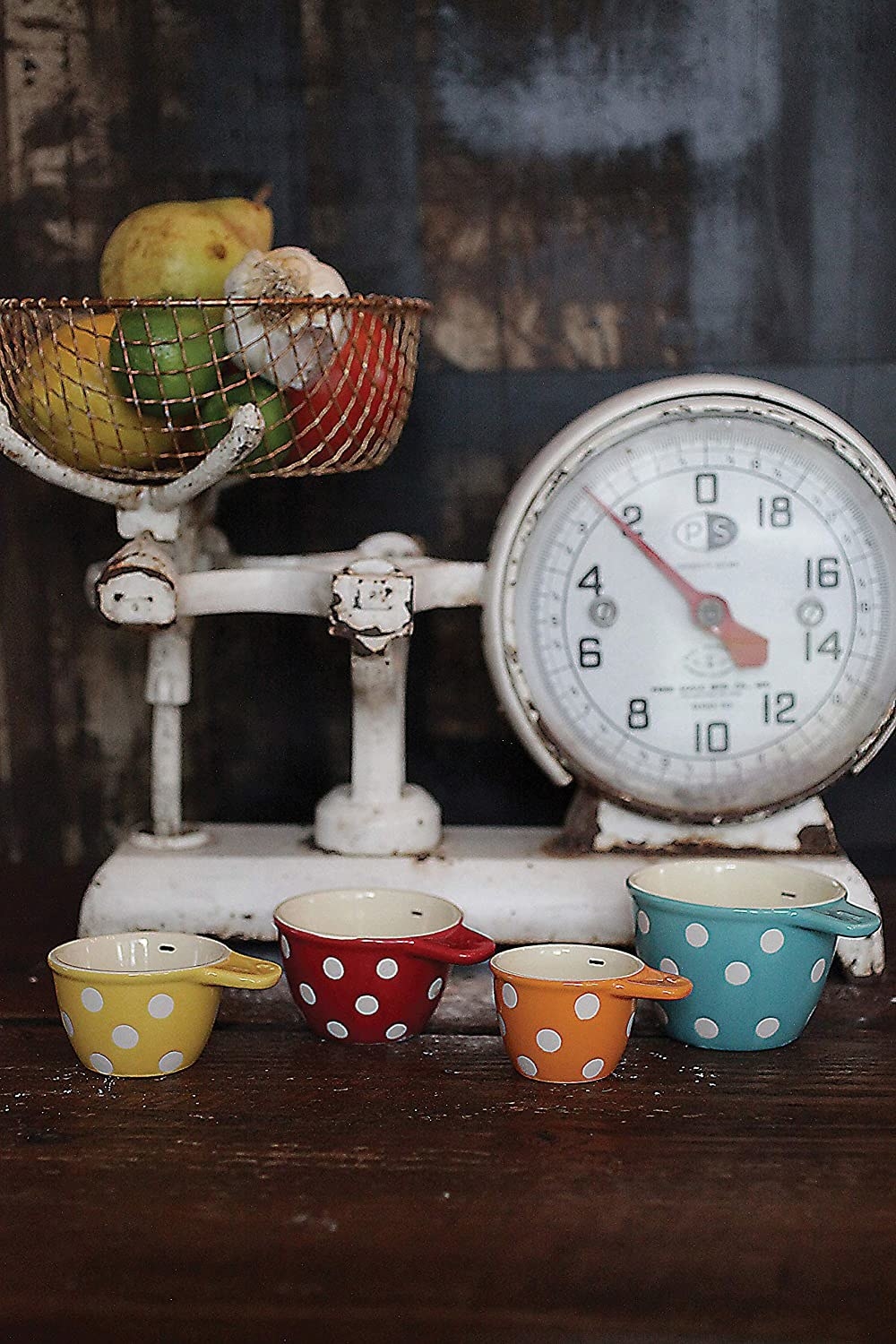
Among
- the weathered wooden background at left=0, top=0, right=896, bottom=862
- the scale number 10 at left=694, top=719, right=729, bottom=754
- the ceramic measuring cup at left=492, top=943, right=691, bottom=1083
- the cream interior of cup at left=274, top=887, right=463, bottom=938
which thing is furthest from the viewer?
the weathered wooden background at left=0, top=0, right=896, bottom=862

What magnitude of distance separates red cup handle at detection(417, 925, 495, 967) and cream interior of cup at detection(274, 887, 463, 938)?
0.04 m

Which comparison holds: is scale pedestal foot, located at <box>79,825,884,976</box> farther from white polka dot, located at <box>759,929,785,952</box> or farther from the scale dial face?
white polka dot, located at <box>759,929,785,952</box>

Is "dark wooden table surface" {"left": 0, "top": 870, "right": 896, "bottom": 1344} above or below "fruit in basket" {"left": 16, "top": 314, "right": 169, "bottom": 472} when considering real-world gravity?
below

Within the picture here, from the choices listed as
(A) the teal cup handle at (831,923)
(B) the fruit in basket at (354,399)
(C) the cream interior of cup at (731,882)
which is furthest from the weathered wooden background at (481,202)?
(A) the teal cup handle at (831,923)

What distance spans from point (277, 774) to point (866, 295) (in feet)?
2.22

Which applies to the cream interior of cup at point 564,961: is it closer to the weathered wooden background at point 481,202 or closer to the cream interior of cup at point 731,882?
the cream interior of cup at point 731,882

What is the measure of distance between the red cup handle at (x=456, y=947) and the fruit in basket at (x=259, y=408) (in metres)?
0.37

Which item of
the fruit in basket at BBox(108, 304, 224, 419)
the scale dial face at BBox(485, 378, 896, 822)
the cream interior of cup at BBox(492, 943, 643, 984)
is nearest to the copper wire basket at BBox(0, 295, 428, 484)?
A: the fruit in basket at BBox(108, 304, 224, 419)

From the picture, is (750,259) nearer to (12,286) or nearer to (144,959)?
(12,286)

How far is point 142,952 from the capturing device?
3.21 feet

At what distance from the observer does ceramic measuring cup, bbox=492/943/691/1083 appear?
884 mm

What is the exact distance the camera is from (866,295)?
4.42 ft

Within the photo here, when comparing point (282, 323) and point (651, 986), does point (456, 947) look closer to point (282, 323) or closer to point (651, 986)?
point (651, 986)

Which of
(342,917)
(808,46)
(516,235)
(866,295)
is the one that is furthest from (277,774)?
(808,46)
